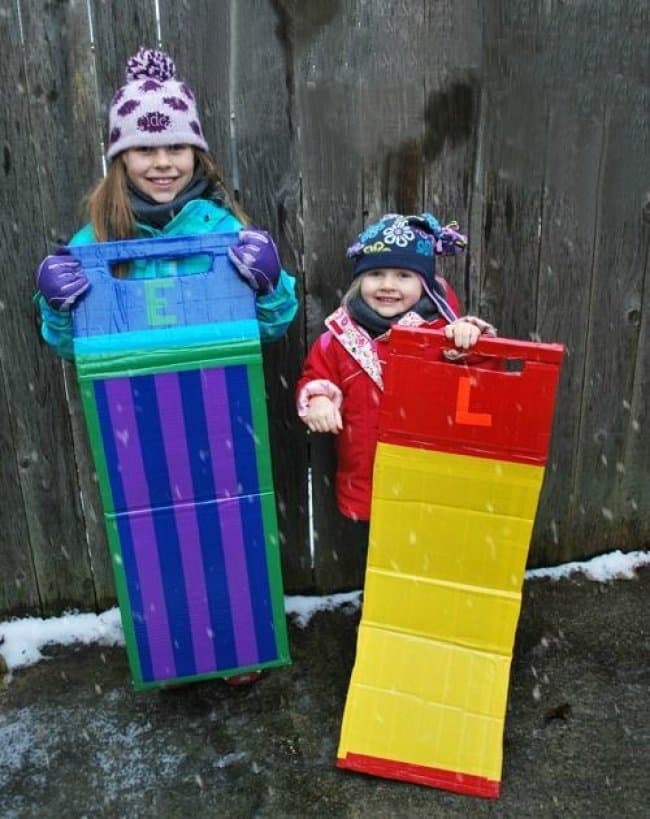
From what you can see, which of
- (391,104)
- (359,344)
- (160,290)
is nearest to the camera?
(160,290)

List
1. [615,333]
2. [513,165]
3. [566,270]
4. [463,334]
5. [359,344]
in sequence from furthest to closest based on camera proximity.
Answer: [615,333] < [566,270] < [513,165] < [359,344] < [463,334]

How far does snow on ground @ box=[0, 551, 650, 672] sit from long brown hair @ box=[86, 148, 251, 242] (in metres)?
1.50

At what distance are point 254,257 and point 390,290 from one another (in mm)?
425

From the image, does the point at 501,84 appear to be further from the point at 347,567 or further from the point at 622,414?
the point at 347,567

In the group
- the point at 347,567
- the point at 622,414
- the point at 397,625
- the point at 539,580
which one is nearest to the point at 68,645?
the point at 347,567

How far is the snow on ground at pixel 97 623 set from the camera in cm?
293

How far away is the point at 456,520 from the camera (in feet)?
7.41

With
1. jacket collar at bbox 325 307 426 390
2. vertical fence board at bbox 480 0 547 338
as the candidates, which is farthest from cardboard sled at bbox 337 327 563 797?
vertical fence board at bbox 480 0 547 338

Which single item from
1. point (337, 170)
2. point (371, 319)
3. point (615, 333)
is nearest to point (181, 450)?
point (371, 319)

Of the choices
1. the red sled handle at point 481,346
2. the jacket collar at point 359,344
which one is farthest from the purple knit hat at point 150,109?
the red sled handle at point 481,346

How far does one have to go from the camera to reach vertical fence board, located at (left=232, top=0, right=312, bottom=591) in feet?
8.16

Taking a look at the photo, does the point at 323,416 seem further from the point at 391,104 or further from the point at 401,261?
the point at 391,104

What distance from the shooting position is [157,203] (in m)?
2.30

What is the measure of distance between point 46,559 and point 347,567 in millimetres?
1142
